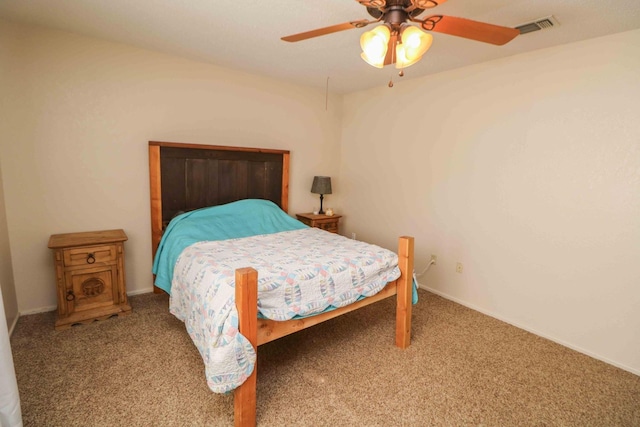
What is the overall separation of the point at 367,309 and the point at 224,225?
61.5 inches

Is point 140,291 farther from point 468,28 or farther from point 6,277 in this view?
point 468,28

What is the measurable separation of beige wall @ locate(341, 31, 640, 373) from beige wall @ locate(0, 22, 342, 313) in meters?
2.05

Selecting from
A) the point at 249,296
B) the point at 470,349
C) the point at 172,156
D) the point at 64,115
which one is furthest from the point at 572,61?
the point at 64,115

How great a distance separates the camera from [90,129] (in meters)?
2.71

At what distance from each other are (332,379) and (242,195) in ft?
7.13

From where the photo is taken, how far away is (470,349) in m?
2.38

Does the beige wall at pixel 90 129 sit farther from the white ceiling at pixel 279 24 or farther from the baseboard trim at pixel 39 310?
the white ceiling at pixel 279 24

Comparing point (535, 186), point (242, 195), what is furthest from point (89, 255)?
point (535, 186)

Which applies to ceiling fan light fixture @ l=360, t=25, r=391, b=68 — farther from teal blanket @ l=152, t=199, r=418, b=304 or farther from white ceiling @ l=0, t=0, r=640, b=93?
teal blanket @ l=152, t=199, r=418, b=304

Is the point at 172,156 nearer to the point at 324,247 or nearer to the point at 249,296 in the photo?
the point at 324,247

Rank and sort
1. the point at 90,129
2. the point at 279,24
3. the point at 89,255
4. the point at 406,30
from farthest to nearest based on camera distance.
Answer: the point at 90,129 → the point at 89,255 → the point at 279,24 → the point at 406,30

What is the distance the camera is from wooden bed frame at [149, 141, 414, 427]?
157cm

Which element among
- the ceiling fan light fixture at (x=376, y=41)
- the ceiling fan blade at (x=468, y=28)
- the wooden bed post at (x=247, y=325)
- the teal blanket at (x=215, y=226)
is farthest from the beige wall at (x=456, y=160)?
the wooden bed post at (x=247, y=325)

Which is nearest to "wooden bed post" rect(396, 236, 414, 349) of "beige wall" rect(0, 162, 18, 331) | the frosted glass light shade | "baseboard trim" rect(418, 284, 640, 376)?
"baseboard trim" rect(418, 284, 640, 376)
